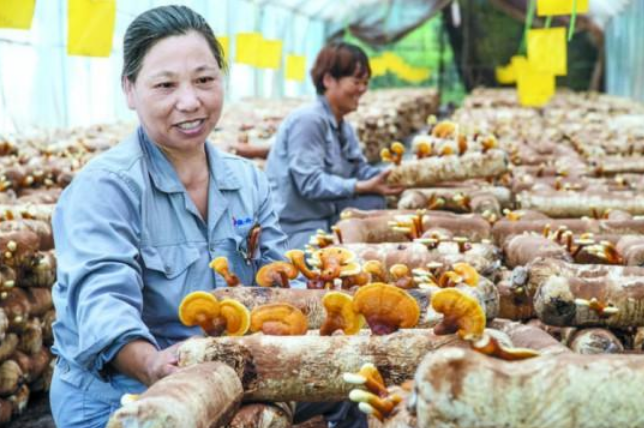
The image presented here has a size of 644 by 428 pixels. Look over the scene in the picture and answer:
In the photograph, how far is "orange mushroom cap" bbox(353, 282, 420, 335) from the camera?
6.95 ft

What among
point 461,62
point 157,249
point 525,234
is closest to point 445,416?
point 157,249

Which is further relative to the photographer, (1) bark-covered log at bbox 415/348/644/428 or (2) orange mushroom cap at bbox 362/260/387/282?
(2) orange mushroom cap at bbox 362/260/387/282

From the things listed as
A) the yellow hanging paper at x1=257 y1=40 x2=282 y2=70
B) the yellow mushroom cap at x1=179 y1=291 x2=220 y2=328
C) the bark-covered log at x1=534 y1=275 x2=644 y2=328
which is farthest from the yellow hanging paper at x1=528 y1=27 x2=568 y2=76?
the yellow mushroom cap at x1=179 y1=291 x2=220 y2=328

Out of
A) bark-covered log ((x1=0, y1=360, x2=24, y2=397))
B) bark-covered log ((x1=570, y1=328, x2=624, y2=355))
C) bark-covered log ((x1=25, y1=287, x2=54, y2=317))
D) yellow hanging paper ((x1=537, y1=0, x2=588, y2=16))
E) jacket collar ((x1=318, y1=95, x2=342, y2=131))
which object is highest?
yellow hanging paper ((x1=537, y1=0, x2=588, y2=16))

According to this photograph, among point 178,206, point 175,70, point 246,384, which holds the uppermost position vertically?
point 175,70

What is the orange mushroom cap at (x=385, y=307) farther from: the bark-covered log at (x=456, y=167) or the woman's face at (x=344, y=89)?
the woman's face at (x=344, y=89)

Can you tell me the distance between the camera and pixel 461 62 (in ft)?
87.3

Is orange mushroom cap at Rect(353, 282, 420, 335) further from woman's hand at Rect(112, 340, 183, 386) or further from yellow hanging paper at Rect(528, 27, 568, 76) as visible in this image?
yellow hanging paper at Rect(528, 27, 568, 76)

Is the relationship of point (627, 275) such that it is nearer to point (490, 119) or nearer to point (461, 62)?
point (490, 119)

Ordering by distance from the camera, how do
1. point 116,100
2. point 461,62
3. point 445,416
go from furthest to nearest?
1. point 461,62
2. point 116,100
3. point 445,416

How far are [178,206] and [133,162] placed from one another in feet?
0.69

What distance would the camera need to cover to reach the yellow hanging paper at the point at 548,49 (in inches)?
337

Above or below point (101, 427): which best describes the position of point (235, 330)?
above

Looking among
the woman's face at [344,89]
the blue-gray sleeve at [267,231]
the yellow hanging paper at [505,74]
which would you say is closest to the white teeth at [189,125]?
the blue-gray sleeve at [267,231]
